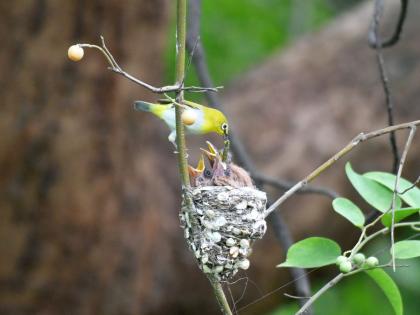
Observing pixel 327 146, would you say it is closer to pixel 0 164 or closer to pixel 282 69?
pixel 282 69

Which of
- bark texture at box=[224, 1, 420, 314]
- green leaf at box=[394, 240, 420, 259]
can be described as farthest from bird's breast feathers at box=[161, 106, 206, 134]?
bark texture at box=[224, 1, 420, 314]

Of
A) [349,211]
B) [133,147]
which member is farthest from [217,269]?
[133,147]

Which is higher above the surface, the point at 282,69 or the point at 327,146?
the point at 282,69

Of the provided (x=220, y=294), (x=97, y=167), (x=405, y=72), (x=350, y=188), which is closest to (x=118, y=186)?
(x=97, y=167)

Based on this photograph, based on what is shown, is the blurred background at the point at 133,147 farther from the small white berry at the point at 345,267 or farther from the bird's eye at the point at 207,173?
the small white berry at the point at 345,267

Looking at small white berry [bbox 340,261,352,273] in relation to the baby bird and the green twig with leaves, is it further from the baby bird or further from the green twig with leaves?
the baby bird

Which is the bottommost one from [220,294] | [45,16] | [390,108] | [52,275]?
[52,275]
